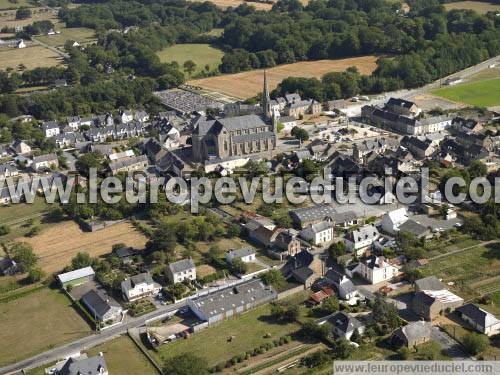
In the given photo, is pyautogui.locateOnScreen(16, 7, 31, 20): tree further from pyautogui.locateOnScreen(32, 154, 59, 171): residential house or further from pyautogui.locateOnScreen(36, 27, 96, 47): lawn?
pyautogui.locateOnScreen(32, 154, 59, 171): residential house

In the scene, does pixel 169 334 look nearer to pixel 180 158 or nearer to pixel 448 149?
pixel 180 158

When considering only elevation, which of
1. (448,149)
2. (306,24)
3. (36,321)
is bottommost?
(36,321)

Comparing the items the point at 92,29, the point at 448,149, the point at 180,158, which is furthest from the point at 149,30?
the point at 448,149

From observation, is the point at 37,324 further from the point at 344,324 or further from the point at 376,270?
the point at 376,270

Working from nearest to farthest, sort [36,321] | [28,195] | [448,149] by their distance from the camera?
1. [36,321]
2. [28,195]
3. [448,149]

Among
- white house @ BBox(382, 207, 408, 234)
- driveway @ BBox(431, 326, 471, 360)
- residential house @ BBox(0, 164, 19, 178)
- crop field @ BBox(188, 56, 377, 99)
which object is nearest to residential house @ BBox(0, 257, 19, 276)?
residential house @ BBox(0, 164, 19, 178)

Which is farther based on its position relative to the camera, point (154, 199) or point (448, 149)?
point (448, 149)

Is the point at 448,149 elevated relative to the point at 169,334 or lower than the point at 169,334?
elevated
